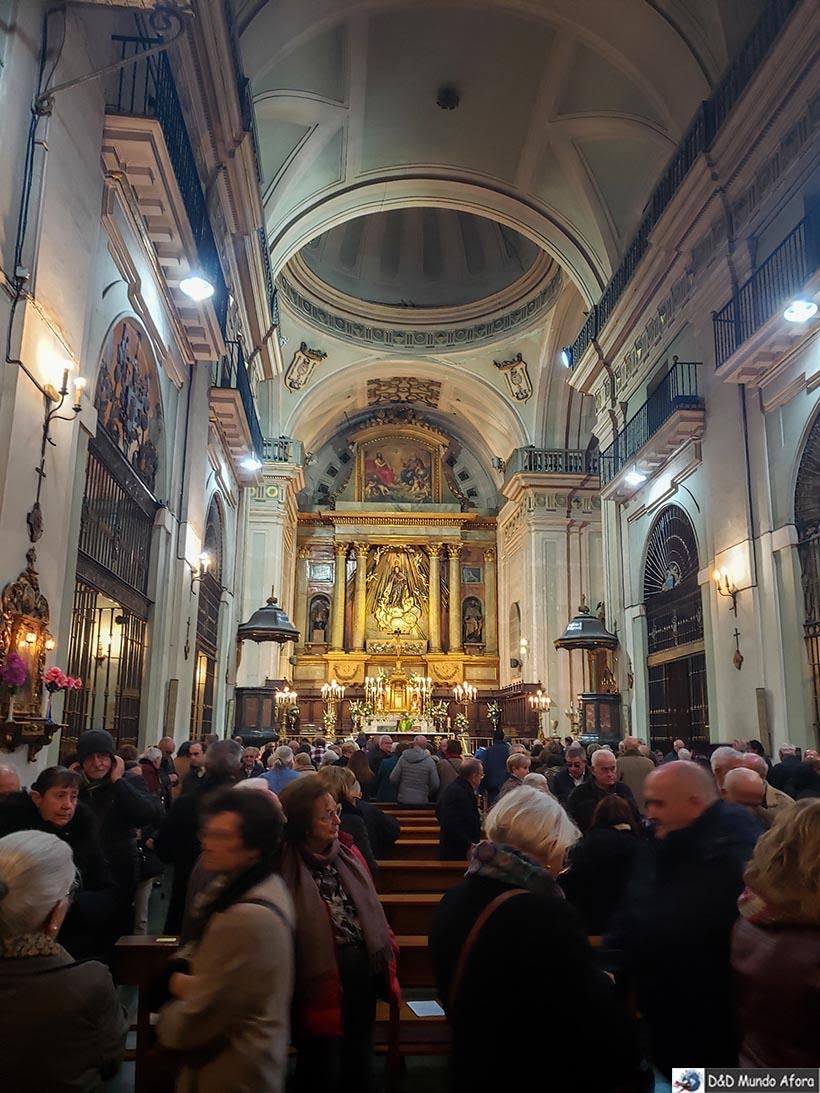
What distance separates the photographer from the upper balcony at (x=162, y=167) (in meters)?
7.36

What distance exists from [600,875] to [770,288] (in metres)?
8.88

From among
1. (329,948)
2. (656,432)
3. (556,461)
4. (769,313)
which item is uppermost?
(556,461)

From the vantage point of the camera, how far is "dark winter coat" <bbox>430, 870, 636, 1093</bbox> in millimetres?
1876

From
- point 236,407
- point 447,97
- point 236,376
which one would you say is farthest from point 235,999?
point 447,97

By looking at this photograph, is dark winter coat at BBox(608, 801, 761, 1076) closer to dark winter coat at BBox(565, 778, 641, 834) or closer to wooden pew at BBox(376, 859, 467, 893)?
dark winter coat at BBox(565, 778, 641, 834)

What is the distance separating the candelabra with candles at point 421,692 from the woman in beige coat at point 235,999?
76.7 feet

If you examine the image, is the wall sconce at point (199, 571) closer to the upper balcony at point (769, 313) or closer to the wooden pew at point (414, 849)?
the wooden pew at point (414, 849)

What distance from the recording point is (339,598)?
27.9 meters

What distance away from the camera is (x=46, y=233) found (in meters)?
5.92

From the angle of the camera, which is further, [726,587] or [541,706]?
[541,706]

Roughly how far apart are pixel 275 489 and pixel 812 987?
2266cm

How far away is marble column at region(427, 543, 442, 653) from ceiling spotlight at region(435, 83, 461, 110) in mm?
14968

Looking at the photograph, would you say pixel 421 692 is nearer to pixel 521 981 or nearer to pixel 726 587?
pixel 726 587

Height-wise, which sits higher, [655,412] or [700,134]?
[700,134]
